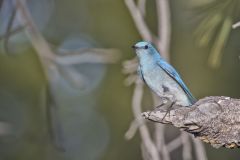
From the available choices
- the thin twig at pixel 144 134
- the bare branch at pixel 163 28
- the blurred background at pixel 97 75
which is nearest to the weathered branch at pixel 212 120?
the thin twig at pixel 144 134

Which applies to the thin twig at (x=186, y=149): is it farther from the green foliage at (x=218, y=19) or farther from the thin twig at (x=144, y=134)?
the green foliage at (x=218, y=19)

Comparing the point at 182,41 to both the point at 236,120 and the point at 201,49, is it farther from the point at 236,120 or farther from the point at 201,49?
the point at 236,120

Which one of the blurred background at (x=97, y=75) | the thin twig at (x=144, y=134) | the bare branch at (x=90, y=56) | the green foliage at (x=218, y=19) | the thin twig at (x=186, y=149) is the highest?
the green foliage at (x=218, y=19)

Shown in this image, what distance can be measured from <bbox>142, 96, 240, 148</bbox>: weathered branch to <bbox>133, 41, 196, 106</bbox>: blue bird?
80 centimetres

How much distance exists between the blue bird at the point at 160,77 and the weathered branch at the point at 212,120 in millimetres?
802

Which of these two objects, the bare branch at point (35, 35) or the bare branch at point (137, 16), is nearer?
the bare branch at point (137, 16)

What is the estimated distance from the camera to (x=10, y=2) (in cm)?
396

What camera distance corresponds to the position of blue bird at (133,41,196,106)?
3.50 m

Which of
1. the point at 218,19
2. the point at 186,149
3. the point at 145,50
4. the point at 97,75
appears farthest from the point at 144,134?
the point at 97,75

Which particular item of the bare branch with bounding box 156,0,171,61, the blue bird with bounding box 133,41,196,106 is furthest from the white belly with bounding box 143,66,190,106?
the bare branch with bounding box 156,0,171,61

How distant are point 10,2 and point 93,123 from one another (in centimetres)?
411

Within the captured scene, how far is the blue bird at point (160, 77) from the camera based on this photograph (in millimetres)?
3496

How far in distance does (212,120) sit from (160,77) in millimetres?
1011

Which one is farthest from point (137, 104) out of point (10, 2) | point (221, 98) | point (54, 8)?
point (54, 8)
